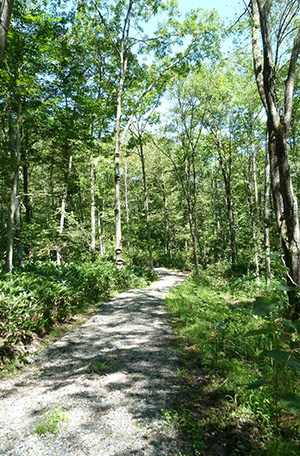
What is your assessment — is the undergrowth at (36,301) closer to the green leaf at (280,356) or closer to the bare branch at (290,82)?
the green leaf at (280,356)

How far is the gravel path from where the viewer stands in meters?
2.13

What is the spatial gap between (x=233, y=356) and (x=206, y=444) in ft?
5.54

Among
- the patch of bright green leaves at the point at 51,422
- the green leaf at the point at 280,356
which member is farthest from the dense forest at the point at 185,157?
the patch of bright green leaves at the point at 51,422

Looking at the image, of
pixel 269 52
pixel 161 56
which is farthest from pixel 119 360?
pixel 161 56

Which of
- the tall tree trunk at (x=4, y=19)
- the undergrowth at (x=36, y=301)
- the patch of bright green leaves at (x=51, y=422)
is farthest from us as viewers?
the undergrowth at (x=36, y=301)

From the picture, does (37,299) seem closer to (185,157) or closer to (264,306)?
(264,306)

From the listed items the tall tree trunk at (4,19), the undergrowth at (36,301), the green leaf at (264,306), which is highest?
the tall tree trunk at (4,19)

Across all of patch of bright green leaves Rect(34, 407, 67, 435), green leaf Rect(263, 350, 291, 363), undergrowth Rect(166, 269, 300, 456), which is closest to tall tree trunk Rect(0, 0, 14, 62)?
undergrowth Rect(166, 269, 300, 456)

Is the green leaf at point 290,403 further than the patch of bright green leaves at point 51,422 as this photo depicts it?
No

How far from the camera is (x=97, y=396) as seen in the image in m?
2.87

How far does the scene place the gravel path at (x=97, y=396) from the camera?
2.13 meters

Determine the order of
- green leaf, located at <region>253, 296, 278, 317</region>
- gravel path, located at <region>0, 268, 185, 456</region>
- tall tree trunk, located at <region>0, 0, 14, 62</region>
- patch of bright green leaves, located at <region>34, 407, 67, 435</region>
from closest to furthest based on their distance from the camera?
green leaf, located at <region>253, 296, 278, 317</region> < gravel path, located at <region>0, 268, 185, 456</region> < patch of bright green leaves, located at <region>34, 407, 67, 435</region> < tall tree trunk, located at <region>0, 0, 14, 62</region>

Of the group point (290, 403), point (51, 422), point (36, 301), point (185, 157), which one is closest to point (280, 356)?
point (290, 403)

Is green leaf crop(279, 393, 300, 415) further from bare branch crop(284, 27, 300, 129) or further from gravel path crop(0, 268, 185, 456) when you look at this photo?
bare branch crop(284, 27, 300, 129)
